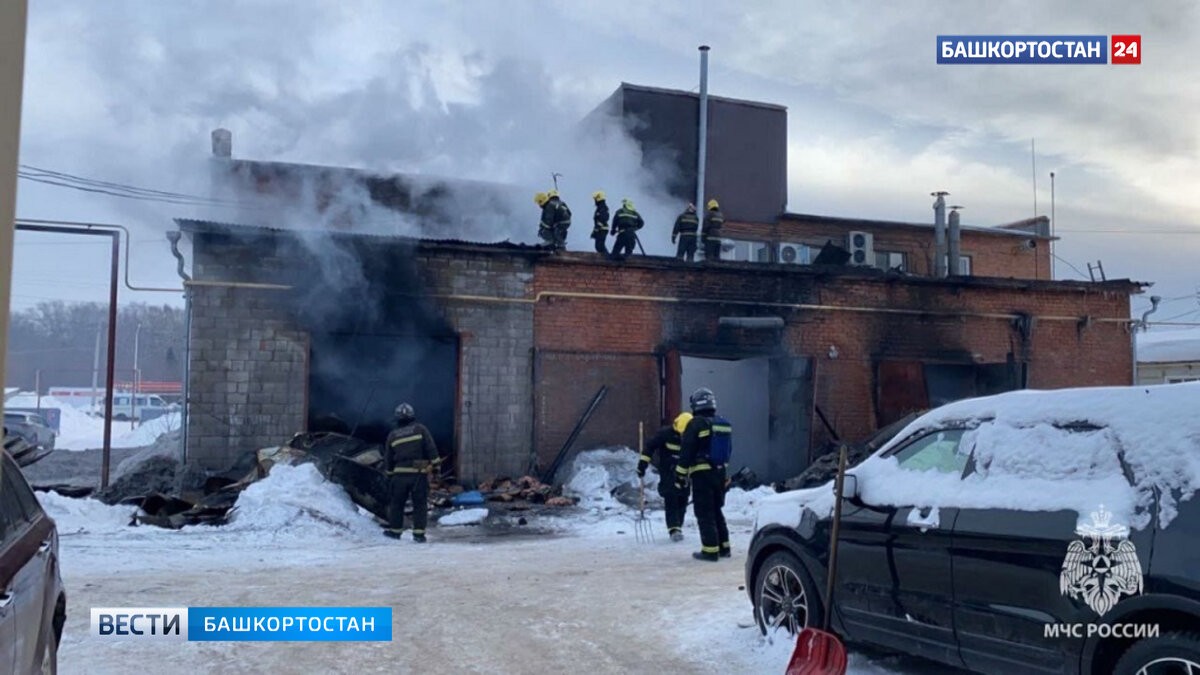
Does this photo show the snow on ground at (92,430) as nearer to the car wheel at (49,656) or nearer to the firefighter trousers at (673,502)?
the firefighter trousers at (673,502)

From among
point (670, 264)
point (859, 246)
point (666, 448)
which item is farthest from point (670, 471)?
point (859, 246)

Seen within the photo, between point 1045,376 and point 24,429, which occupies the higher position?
point 1045,376

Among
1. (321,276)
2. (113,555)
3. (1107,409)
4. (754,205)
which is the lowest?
(113,555)

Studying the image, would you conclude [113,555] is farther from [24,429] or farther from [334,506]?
[24,429]

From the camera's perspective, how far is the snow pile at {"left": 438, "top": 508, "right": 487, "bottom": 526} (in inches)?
523

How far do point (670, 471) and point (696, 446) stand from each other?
1299 millimetres

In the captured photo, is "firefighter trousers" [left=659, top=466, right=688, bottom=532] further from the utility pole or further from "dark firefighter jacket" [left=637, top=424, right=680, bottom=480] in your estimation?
the utility pole

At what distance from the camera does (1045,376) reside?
65.1 feet

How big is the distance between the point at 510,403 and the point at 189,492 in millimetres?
5186

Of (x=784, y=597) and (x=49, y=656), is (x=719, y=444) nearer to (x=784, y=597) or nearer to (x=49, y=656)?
(x=784, y=597)

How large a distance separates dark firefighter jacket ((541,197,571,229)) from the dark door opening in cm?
278

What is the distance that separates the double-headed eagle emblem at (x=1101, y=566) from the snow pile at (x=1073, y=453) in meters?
0.07

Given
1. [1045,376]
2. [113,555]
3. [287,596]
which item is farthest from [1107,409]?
[1045,376]

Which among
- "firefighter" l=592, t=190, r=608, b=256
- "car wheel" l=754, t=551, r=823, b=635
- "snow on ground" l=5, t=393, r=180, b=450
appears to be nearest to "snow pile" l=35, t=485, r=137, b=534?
"car wheel" l=754, t=551, r=823, b=635
